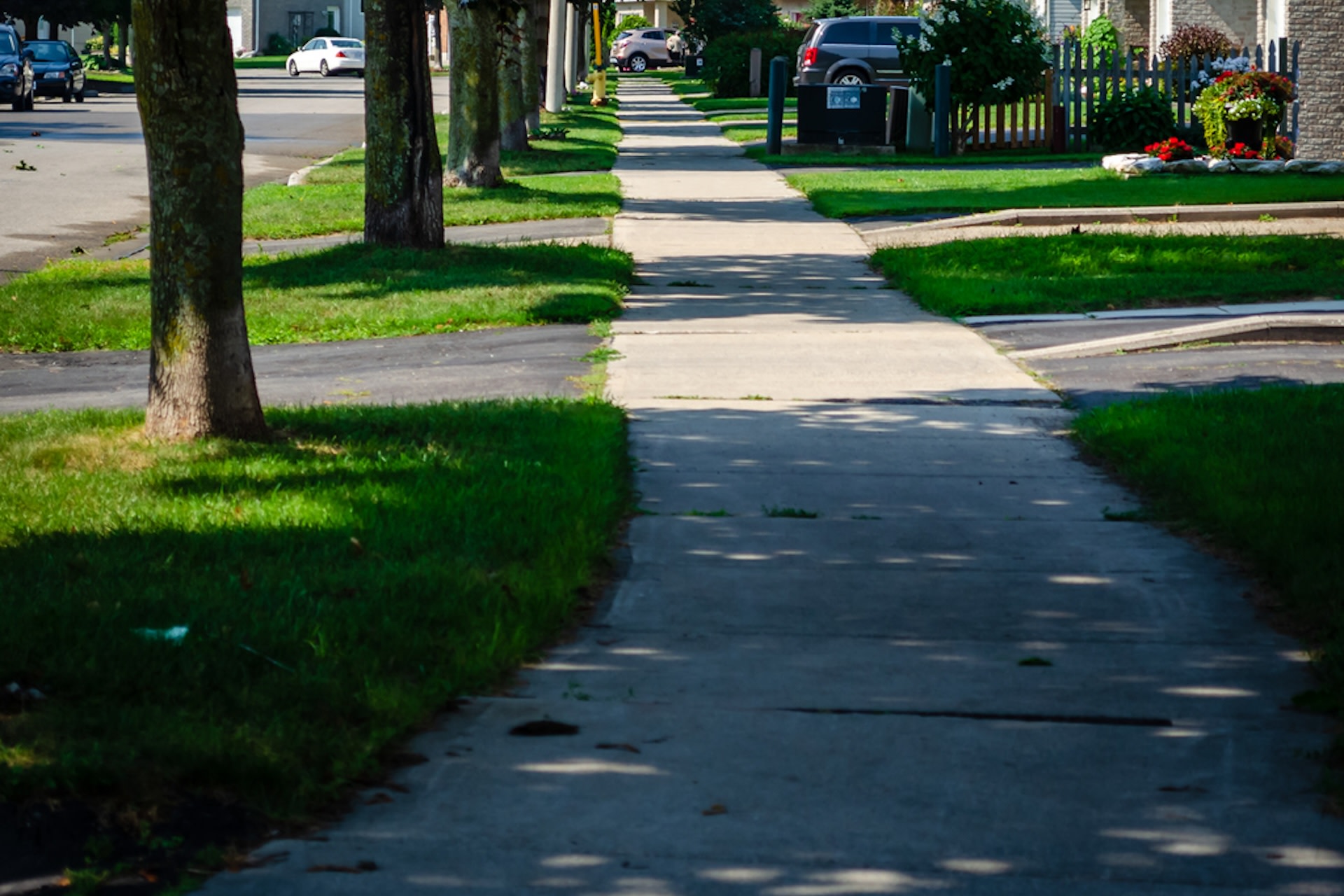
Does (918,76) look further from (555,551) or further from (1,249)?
(555,551)

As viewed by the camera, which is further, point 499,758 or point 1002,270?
point 1002,270

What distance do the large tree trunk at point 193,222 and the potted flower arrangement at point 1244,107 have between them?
58.6ft

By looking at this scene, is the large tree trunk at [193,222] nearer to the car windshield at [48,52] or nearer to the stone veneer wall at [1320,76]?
the stone veneer wall at [1320,76]

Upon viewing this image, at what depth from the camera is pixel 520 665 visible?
4.91 m

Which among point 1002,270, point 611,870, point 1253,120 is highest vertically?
point 1253,120

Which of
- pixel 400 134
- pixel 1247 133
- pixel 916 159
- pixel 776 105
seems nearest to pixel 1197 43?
pixel 916 159

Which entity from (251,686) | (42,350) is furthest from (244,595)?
(42,350)

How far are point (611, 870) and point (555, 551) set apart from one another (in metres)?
2.34

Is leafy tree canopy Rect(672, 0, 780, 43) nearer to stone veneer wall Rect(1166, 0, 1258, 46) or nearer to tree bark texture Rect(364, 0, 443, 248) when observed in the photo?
stone veneer wall Rect(1166, 0, 1258, 46)

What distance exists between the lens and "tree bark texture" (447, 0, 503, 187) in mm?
18844

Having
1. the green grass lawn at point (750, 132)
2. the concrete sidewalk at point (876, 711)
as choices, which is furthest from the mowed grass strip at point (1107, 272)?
the green grass lawn at point (750, 132)

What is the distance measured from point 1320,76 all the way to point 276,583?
21.5m

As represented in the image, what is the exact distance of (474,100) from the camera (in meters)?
19.3

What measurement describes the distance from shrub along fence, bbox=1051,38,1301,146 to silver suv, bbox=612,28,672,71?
64.3 meters
